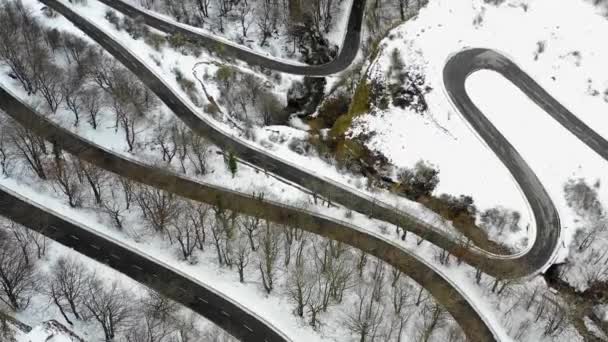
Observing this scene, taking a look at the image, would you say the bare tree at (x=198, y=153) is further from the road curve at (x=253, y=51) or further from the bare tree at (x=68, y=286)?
the road curve at (x=253, y=51)

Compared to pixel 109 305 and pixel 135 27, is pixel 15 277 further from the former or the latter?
pixel 135 27

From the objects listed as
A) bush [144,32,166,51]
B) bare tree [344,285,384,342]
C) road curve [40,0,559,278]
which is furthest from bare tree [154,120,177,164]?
bare tree [344,285,384,342]

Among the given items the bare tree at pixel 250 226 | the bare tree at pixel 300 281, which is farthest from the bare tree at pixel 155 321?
the bare tree at pixel 300 281


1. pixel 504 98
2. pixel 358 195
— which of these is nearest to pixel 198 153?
pixel 358 195

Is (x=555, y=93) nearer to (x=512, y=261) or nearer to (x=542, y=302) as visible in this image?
(x=512, y=261)

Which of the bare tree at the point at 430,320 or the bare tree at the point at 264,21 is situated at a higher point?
the bare tree at the point at 264,21
